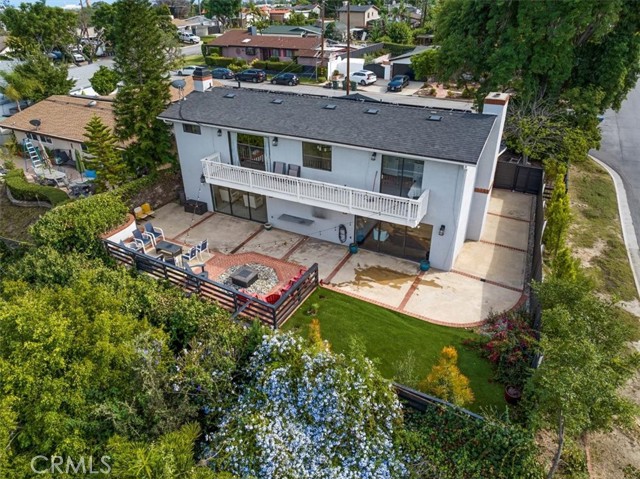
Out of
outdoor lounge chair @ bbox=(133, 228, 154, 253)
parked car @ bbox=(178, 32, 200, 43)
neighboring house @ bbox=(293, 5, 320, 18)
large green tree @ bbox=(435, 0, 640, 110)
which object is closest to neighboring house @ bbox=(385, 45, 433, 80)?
large green tree @ bbox=(435, 0, 640, 110)

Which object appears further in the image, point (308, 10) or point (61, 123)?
point (308, 10)

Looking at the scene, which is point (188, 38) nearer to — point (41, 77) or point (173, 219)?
point (41, 77)

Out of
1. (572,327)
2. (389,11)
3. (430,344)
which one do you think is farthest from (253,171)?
(389,11)

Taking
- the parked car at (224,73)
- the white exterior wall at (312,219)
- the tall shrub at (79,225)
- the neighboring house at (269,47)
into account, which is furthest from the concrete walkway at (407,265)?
the neighboring house at (269,47)

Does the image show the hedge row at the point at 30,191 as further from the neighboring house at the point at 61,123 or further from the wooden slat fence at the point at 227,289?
the wooden slat fence at the point at 227,289

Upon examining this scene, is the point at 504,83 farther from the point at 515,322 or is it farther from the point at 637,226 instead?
the point at 515,322

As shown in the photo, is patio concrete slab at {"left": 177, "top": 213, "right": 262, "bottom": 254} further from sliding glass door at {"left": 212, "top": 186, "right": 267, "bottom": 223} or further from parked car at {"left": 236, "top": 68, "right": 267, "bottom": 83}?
parked car at {"left": 236, "top": 68, "right": 267, "bottom": 83}

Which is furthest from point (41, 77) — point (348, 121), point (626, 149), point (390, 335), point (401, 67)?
point (626, 149)
